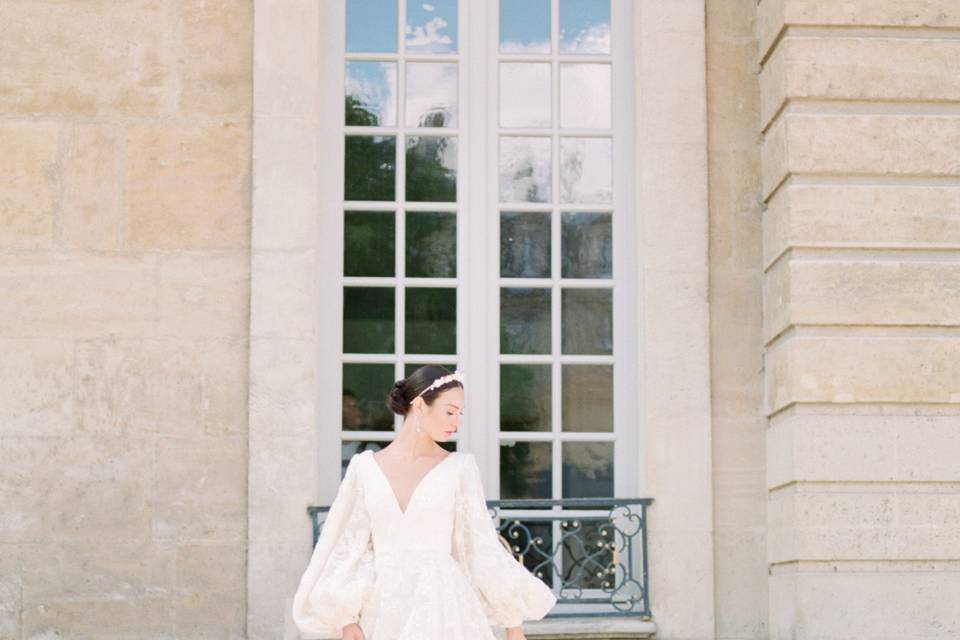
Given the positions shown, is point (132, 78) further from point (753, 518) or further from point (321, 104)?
point (753, 518)

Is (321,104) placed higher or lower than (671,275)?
higher

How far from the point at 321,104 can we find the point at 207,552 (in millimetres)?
2237

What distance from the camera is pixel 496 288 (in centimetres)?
803

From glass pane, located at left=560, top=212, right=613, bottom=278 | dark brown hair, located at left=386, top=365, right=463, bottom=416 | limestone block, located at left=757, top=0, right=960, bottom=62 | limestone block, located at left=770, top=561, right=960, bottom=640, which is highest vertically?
limestone block, located at left=757, top=0, right=960, bottom=62

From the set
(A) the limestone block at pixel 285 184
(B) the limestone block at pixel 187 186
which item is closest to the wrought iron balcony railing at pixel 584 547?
(A) the limestone block at pixel 285 184

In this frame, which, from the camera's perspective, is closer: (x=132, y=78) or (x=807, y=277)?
(x=807, y=277)

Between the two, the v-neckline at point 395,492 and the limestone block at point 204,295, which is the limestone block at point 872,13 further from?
the v-neckline at point 395,492

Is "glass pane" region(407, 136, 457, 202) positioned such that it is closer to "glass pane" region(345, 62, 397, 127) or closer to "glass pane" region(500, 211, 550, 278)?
"glass pane" region(345, 62, 397, 127)

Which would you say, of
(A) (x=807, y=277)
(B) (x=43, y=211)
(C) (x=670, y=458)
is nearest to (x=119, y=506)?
(B) (x=43, y=211)

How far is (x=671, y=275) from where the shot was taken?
782 centimetres

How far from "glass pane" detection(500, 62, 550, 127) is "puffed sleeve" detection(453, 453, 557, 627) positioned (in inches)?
114

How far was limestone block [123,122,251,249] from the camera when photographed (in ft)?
25.6

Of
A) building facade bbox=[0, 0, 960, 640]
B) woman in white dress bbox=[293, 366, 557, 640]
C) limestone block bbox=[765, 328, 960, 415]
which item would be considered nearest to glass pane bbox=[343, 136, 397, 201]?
building facade bbox=[0, 0, 960, 640]

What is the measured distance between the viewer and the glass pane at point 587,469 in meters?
7.93
